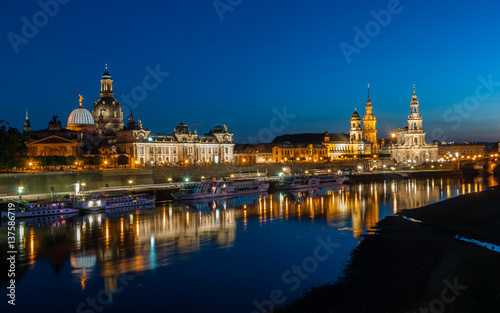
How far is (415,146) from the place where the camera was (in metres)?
162

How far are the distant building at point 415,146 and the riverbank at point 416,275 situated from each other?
130 m

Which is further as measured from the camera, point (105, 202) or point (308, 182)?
point (308, 182)

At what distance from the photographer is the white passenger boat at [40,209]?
156 ft

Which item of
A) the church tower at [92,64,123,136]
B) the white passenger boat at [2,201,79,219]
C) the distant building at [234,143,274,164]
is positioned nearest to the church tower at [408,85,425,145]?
the distant building at [234,143,274,164]

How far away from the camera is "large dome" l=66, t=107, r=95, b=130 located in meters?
117

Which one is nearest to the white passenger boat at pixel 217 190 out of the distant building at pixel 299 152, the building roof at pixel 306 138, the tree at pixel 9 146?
the tree at pixel 9 146

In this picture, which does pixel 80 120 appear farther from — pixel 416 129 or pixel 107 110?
pixel 416 129

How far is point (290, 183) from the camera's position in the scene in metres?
87.9

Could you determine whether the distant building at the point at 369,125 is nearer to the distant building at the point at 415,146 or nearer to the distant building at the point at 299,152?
the distant building at the point at 415,146

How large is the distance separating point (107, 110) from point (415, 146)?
99.7 meters

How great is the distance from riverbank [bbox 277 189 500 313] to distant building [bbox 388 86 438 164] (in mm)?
129832

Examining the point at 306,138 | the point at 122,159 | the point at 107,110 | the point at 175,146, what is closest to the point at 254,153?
the point at 306,138

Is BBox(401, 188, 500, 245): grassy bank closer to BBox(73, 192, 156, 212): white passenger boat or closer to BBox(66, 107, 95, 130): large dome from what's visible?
BBox(73, 192, 156, 212): white passenger boat

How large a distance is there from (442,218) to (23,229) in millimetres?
35855
